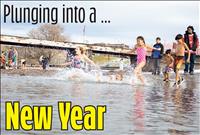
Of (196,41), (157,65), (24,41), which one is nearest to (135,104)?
(196,41)

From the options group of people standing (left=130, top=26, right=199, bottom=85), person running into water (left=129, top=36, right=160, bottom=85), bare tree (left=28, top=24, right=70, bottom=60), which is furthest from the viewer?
bare tree (left=28, top=24, right=70, bottom=60)

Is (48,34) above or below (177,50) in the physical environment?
above

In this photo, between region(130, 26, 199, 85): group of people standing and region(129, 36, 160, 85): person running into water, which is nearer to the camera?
region(130, 26, 199, 85): group of people standing

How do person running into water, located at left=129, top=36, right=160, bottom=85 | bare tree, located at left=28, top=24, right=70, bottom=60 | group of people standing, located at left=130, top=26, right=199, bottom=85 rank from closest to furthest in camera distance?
group of people standing, located at left=130, top=26, right=199, bottom=85
person running into water, located at left=129, top=36, right=160, bottom=85
bare tree, located at left=28, top=24, right=70, bottom=60

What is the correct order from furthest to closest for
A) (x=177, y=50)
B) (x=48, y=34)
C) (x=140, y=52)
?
(x=48, y=34) < (x=140, y=52) < (x=177, y=50)

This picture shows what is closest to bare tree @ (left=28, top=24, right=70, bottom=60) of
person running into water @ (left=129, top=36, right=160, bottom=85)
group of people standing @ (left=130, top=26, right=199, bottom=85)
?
group of people standing @ (left=130, top=26, right=199, bottom=85)

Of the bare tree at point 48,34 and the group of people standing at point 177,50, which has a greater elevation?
the bare tree at point 48,34

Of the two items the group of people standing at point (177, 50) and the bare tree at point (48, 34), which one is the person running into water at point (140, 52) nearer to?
the group of people standing at point (177, 50)

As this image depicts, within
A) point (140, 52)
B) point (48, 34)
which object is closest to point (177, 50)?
point (140, 52)

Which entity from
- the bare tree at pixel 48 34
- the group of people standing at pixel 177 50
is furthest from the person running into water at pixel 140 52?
the bare tree at pixel 48 34

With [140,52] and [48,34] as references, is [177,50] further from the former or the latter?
[48,34]

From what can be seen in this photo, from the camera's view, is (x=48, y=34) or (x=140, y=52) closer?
(x=140, y=52)

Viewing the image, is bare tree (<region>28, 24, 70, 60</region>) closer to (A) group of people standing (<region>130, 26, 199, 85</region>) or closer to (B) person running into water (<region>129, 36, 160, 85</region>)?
(A) group of people standing (<region>130, 26, 199, 85</region>)

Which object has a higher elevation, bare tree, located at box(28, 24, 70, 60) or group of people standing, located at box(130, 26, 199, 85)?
bare tree, located at box(28, 24, 70, 60)
